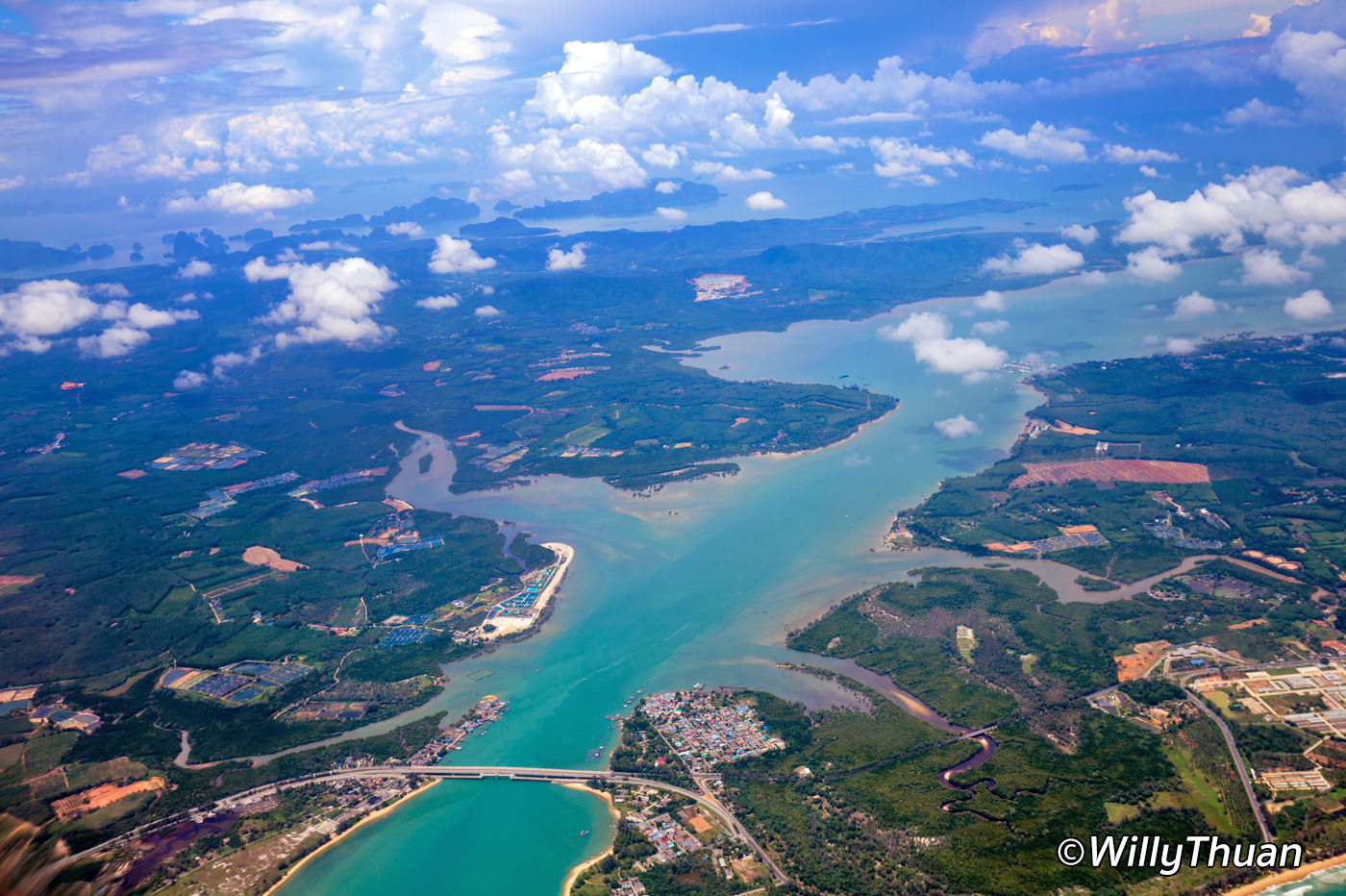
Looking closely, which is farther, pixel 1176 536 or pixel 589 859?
pixel 1176 536

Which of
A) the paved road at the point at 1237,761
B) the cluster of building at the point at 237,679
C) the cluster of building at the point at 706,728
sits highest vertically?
the cluster of building at the point at 237,679

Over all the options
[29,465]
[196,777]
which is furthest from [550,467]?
[29,465]

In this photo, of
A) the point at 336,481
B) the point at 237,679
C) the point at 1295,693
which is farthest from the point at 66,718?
the point at 1295,693

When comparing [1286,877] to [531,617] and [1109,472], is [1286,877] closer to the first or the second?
[531,617]

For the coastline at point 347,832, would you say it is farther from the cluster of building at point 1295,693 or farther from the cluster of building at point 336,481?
the cluster of building at point 336,481

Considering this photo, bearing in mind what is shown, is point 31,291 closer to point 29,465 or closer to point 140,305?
point 140,305

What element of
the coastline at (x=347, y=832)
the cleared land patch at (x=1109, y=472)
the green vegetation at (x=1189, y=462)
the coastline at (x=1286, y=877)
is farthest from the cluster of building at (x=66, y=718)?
the cleared land patch at (x=1109, y=472)

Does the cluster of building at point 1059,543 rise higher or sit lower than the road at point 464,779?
higher
